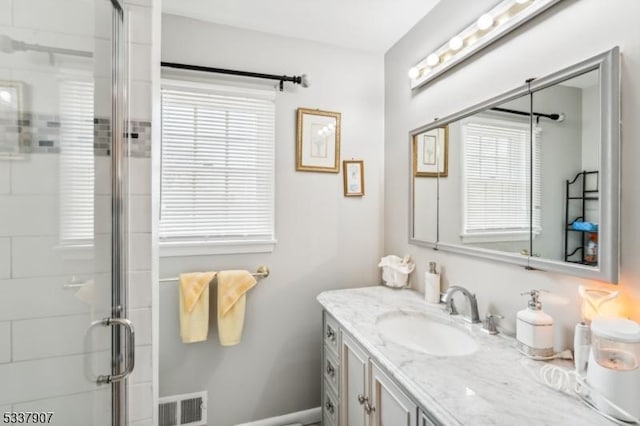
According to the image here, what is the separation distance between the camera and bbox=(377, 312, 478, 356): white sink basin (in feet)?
4.33

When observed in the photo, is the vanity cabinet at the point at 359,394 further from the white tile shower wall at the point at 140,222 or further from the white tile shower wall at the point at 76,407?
the white tile shower wall at the point at 76,407

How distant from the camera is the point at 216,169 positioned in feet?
5.84

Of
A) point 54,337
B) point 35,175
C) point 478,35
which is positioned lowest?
point 54,337

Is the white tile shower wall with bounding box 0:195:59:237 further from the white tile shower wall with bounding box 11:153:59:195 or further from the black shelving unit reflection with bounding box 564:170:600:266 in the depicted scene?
the black shelving unit reflection with bounding box 564:170:600:266

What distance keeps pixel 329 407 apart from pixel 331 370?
0.22 m

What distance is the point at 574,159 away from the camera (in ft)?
3.21

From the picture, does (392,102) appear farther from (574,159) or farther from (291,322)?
(291,322)

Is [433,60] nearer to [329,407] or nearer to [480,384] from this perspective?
[480,384]

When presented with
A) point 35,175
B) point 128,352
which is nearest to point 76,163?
point 35,175

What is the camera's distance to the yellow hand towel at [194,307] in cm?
163

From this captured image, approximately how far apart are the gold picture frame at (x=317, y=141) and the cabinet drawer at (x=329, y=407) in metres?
1.29

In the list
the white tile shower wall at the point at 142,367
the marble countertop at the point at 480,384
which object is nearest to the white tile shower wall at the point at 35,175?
the white tile shower wall at the point at 142,367

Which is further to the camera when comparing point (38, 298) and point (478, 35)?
point (478, 35)

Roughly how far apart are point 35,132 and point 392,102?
1838mm
